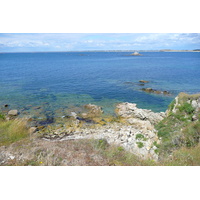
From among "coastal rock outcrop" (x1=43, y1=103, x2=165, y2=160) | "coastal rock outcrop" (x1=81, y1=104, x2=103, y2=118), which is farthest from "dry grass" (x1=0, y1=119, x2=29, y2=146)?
"coastal rock outcrop" (x1=81, y1=104, x2=103, y2=118)

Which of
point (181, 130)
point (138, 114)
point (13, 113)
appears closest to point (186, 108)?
point (181, 130)

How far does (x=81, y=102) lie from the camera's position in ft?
71.1

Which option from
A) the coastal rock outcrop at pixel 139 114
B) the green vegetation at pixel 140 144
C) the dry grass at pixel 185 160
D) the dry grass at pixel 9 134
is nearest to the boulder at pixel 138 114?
the coastal rock outcrop at pixel 139 114

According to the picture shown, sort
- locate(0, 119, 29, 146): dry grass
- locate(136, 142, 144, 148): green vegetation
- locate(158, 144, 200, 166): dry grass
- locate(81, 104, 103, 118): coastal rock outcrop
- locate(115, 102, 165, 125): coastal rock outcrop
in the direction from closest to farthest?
locate(158, 144, 200, 166): dry grass → locate(0, 119, 29, 146): dry grass → locate(136, 142, 144, 148): green vegetation → locate(115, 102, 165, 125): coastal rock outcrop → locate(81, 104, 103, 118): coastal rock outcrop

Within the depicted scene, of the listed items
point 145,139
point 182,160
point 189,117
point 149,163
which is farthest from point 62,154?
point 189,117

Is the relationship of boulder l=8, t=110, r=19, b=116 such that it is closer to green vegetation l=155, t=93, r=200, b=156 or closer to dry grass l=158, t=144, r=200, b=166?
green vegetation l=155, t=93, r=200, b=156

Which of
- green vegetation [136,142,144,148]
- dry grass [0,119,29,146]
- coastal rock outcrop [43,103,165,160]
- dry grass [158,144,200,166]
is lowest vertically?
coastal rock outcrop [43,103,165,160]

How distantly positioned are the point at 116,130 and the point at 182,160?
934 cm

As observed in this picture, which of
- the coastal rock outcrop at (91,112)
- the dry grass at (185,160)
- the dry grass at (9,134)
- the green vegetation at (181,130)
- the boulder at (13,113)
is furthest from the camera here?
the coastal rock outcrop at (91,112)

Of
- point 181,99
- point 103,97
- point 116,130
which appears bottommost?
point 116,130

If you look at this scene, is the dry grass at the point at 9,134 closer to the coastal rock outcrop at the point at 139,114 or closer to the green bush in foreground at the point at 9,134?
the green bush in foreground at the point at 9,134

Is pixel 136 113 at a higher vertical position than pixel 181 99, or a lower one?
lower

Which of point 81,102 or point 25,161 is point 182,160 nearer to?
point 25,161

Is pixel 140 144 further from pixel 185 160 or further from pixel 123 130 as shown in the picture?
pixel 185 160
